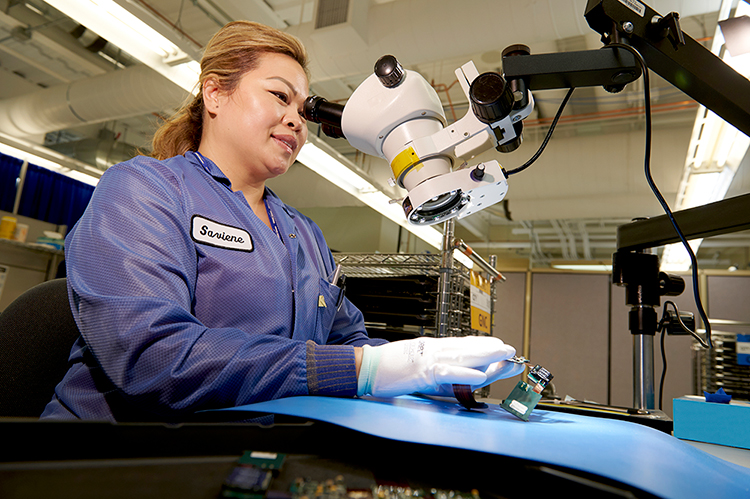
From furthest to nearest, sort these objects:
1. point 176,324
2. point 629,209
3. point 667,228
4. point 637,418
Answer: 1. point 629,209
2. point 667,228
3. point 637,418
4. point 176,324

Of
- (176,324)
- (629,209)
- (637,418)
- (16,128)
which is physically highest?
(16,128)

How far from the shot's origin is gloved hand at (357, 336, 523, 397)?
28.1 inches

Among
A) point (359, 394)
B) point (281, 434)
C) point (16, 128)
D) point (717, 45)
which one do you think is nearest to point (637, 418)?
point (359, 394)

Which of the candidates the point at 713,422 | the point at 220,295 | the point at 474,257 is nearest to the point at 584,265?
the point at 474,257

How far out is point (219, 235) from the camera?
85cm

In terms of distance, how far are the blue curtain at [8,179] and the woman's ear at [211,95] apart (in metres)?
7.26

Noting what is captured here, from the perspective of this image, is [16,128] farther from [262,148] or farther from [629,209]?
[629,209]

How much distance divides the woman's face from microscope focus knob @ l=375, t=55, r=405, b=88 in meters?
0.31

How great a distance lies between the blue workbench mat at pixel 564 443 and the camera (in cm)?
37

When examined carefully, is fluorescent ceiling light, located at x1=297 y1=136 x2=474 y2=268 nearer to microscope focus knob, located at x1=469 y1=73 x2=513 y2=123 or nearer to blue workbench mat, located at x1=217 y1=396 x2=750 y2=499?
microscope focus knob, located at x1=469 y1=73 x2=513 y2=123

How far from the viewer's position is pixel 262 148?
108 centimetres

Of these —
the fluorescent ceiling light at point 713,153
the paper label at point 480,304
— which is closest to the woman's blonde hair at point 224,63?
the paper label at point 480,304

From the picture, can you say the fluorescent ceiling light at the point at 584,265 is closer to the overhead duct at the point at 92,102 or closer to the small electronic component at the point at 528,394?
the overhead duct at the point at 92,102

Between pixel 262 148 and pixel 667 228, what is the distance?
103 centimetres
